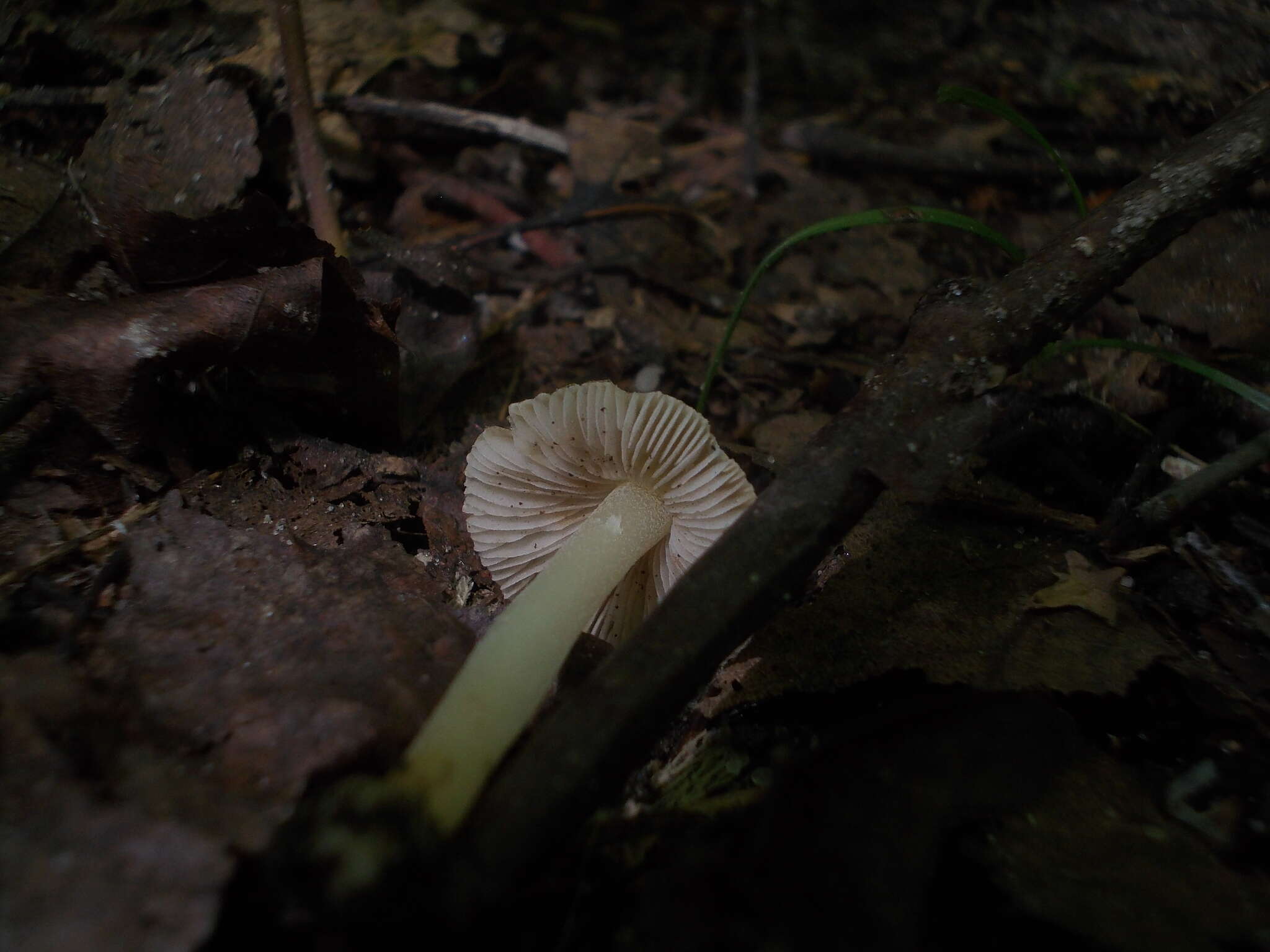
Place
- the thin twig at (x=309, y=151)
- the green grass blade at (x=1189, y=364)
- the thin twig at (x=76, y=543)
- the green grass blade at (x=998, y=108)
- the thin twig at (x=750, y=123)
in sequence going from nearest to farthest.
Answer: the thin twig at (x=76, y=543)
the green grass blade at (x=1189, y=364)
the green grass blade at (x=998, y=108)
the thin twig at (x=309, y=151)
the thin twig at (x=750, y=123)

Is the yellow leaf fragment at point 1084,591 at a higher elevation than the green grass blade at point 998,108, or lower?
lower

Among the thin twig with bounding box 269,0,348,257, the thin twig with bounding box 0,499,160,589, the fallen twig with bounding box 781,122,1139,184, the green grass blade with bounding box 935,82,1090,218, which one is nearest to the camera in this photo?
the thin twig with bounding box 0,499,160,589

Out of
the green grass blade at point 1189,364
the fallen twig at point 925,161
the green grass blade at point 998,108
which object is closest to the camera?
the green grass blade at point 1189,364

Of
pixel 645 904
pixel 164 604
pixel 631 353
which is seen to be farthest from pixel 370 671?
pixel 631 353

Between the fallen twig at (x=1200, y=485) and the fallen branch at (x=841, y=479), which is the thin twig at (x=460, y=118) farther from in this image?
the fallen twig at (x=1200, y=485)

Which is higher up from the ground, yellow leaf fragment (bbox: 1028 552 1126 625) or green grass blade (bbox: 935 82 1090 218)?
green grass blade (bbox: 935 82 1090 218)

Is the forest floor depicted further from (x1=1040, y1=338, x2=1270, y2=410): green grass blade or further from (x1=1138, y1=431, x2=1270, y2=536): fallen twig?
(x1=1040, y1=338, x2=1270, y2=410): green grass blade

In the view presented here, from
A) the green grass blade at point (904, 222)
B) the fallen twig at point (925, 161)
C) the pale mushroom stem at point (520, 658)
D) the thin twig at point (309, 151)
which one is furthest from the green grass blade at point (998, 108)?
the thin twig at point (309, 151)

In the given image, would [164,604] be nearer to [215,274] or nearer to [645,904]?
[215,274]

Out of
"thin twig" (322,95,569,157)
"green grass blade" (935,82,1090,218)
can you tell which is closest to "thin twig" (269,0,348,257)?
"thin twig" (322,95,569,157)
